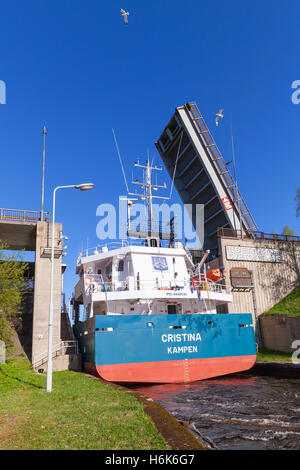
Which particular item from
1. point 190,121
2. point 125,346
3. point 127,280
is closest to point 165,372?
point 125,346

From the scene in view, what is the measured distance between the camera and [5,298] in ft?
46.4

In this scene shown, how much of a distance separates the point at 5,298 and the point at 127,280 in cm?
594

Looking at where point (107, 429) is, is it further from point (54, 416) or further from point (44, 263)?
point (44, 263)

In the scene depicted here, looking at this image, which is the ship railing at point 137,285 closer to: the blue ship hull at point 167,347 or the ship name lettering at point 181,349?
the blue ship hull at point 167,347

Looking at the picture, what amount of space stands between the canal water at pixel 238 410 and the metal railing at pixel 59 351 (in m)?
5.48

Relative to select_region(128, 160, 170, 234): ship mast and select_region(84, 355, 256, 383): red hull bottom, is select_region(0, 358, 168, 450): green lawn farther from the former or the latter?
select_region(128, 160, 170, 234): ship mast

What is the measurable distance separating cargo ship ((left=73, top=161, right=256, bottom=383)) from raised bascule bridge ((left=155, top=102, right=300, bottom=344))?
740 centimetres

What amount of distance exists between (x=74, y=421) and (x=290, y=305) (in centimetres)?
2296

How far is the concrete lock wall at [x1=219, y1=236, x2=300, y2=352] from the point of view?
986 inches

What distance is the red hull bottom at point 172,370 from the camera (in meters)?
13.8

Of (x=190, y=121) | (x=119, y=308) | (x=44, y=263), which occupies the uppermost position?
(x=190, y=121)

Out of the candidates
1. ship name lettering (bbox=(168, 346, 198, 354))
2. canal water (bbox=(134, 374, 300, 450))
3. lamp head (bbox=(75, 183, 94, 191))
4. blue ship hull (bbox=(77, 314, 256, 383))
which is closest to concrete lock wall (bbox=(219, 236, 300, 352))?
blue ship hull (bbox=(77, 314, 256, 383))

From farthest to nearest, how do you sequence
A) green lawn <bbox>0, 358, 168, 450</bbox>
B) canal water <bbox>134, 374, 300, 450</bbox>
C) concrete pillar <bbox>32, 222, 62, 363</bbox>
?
concrete pillar <bbox>32, 222, 62, 363</bbox> < canal water <bbox>134, 374, 300, 450</bbox> < green lawn <bbox>0, 358, 168, 450</bbox>

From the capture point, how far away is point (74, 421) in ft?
20.2
